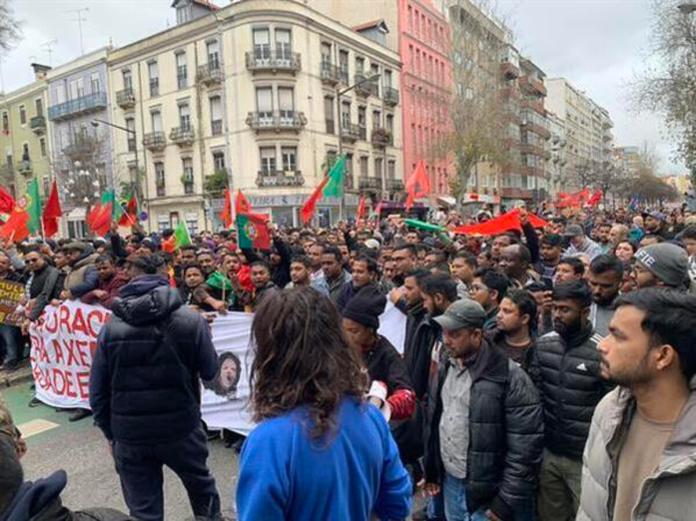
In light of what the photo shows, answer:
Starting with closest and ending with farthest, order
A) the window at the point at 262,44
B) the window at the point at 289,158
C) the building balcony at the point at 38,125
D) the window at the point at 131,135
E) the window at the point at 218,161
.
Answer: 1. the window at the point at 262,44
2. the window at the point at 289,158
3. the window at the point at 218,161
4. the window at the point at 131,135
5. the building balcony at the point at 38,125

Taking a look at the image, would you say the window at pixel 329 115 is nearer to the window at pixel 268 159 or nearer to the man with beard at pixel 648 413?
the window at pixel 268 159

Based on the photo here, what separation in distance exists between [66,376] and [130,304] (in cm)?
390

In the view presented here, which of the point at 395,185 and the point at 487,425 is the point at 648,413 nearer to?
the point at 487,425

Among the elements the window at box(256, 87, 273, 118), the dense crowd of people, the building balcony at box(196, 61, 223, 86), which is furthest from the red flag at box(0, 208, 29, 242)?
the building balcony at box(196, 61, 223, 86)

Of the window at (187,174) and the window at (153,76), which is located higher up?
the window at (153,76)

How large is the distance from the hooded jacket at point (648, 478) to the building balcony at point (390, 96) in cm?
4110

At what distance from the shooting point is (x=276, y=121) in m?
32.5

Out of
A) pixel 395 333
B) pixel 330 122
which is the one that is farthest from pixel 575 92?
pixel 395 333

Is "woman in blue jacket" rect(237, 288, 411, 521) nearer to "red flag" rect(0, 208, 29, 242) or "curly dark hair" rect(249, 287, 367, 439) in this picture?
"curly dark hair" rect(249, 287, 367, 439)

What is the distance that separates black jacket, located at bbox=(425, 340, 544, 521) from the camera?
9.16ft

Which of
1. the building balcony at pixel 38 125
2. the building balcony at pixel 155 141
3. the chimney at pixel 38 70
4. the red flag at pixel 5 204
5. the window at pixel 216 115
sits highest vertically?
the chimney at pixel 38 70

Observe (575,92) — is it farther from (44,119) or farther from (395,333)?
(395,333)

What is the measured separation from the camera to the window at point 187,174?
35522 mm

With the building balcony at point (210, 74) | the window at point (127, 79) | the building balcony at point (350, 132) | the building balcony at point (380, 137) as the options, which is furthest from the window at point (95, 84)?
the building balcony at point (380, 137)
